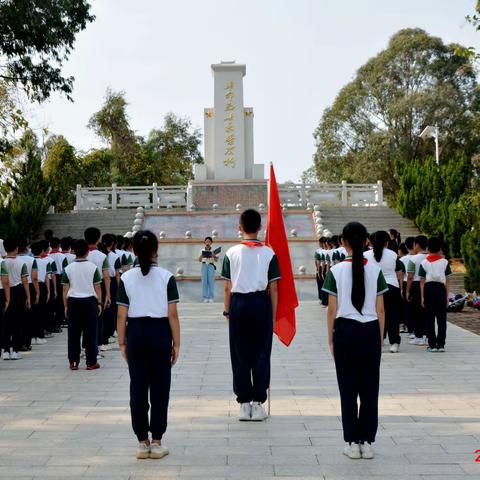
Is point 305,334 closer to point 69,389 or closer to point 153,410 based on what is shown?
point 69,389

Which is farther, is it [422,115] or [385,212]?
[422,115]

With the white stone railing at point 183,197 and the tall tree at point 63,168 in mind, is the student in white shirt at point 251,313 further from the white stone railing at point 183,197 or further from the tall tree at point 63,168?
the tall tree at point 63,168

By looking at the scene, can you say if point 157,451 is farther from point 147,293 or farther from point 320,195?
point 320,195

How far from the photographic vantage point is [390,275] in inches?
371

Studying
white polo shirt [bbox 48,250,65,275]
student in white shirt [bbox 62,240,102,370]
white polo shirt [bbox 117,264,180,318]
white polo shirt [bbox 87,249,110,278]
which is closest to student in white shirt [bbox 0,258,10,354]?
student in white shirt [bbox 62,240,102,370]

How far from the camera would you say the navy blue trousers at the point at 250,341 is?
18.8 ft

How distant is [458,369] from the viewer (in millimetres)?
8289

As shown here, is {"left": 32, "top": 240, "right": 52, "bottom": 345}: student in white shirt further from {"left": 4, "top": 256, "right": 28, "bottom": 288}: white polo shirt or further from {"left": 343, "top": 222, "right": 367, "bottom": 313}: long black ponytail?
{"left": 343, "top": 222, "right": 367, "bottom": 313}: long black ponytail

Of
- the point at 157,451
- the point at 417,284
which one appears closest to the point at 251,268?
the point at 157,451

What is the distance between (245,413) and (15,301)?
15.5 ft

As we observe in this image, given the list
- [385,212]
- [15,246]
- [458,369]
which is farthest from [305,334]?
[385,212]

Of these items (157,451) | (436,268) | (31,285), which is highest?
(436,268)

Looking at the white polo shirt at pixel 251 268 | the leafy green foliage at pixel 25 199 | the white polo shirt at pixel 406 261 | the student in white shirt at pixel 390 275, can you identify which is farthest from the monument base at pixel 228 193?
the white polo shirt at pixel 251 268

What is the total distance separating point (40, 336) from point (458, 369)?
636 centimetres
